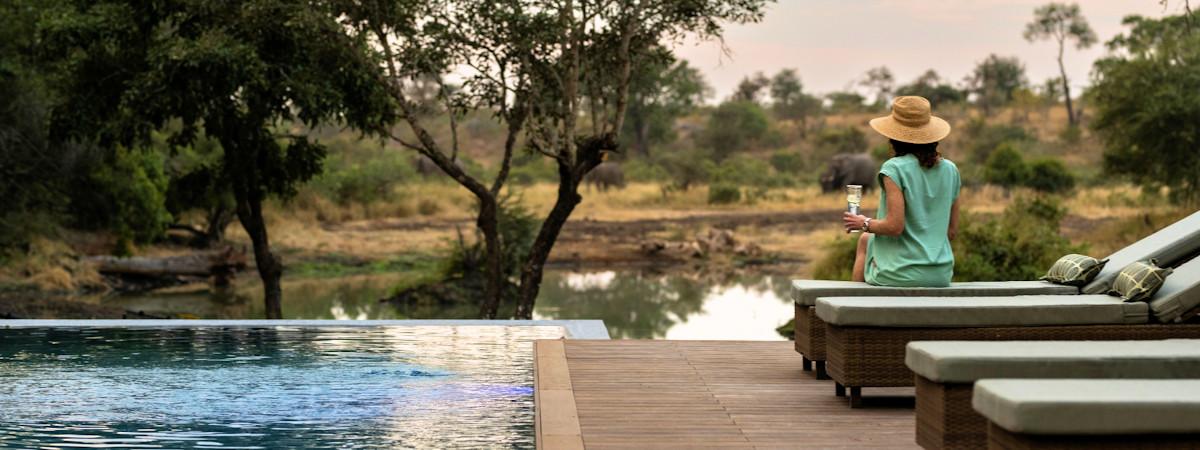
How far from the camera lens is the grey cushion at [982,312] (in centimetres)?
470

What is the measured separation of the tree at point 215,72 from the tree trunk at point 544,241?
5.58 ft

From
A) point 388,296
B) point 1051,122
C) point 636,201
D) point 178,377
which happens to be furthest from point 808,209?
point 178,377

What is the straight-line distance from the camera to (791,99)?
158 feet

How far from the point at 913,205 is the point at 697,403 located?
1.11m

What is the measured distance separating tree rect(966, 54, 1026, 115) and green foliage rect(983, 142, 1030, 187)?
1621 cm

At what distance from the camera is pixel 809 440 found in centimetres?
425

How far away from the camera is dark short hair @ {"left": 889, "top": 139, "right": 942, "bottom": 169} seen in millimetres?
5332

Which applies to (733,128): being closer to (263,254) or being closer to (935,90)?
(935,90)

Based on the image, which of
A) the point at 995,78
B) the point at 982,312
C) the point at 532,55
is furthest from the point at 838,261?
the point at 995,78

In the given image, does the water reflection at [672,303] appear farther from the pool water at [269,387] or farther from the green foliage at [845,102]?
the green foliage at [845,102]

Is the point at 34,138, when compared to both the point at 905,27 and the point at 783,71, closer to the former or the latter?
the point at 905,27

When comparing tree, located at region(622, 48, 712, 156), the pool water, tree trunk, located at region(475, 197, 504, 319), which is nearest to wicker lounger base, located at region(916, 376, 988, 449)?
the pool water

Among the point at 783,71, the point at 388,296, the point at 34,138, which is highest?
the point at 783,71

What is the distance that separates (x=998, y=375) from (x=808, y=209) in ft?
86.5
